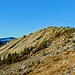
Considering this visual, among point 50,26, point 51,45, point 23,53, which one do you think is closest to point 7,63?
point 23,53

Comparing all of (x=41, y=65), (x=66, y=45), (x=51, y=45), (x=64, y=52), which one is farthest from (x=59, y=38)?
(x=41, y=65)

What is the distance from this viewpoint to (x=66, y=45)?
182ft

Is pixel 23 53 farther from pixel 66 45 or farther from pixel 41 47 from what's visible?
pixel 66 45

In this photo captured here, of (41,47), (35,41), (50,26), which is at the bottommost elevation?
(41,47)

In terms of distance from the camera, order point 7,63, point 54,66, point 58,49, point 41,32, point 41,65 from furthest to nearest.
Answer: point 41,32 → point 7,63 → point 58,49 → point 41,65 → point 54,66

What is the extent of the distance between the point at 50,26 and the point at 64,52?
31.9 metres

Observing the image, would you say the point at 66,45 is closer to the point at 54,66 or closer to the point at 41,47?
the point at 41,47

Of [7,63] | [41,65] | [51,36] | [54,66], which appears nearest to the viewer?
[54,66]

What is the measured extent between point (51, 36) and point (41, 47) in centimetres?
921

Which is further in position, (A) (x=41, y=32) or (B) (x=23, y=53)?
(A) (x=41, y=32)

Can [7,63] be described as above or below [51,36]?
below

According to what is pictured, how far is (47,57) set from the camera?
50.6 metres

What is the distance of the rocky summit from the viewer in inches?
1605

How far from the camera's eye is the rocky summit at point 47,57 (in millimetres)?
40772
